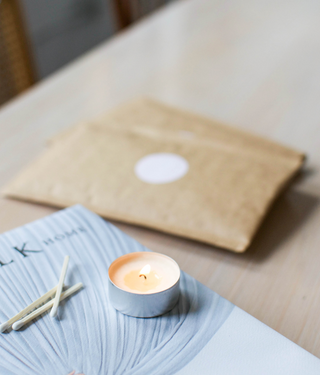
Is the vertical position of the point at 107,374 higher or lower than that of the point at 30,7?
higher

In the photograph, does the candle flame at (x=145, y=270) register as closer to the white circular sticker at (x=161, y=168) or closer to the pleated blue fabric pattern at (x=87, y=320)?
the pleated blue fabric pattern at (x=87, y=320)

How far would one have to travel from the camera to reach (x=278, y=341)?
295 mm

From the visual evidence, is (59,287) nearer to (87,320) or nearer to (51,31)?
(87,320)

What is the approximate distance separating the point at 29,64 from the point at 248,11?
0.73 meters

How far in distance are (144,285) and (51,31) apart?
265cm

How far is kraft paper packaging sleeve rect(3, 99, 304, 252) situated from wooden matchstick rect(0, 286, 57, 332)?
0.44ft

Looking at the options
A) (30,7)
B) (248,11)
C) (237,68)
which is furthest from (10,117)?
(30,7)

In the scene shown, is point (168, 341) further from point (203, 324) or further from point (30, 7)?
point (30, 7)

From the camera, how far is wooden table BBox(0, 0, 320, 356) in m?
0.39

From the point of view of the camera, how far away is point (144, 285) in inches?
12.3

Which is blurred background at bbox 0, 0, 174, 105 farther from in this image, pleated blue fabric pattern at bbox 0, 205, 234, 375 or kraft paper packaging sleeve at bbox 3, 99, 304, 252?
pleated blue fabric pattern at bbox 0, 205, 234, 375

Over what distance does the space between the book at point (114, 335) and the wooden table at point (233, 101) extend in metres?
0.05

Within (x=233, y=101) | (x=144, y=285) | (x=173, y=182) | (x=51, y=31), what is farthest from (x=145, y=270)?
(x=51, y=31)

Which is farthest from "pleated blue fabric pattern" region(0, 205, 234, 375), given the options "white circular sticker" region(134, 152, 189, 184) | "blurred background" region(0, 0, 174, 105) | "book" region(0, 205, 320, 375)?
"blurred background" region(0, 0, 174, 105)
